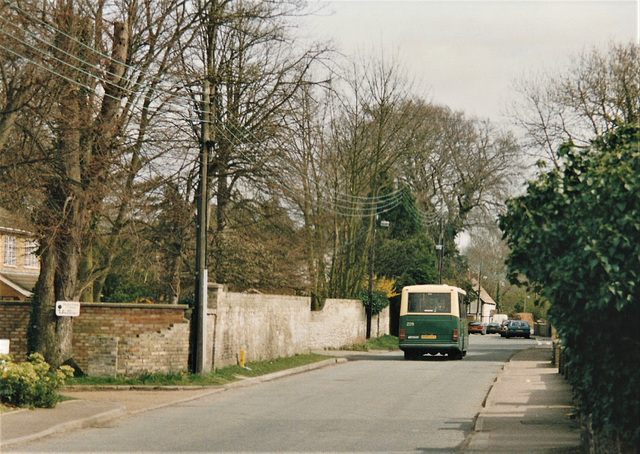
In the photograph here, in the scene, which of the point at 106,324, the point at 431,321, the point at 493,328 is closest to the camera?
the point at 106,324

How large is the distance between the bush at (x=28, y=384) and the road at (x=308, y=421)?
4.55 ft

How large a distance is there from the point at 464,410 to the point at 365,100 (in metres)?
28.4

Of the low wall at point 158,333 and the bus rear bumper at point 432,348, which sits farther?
the bus rear bumper at point 432,348

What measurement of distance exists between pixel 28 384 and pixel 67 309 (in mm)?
5461

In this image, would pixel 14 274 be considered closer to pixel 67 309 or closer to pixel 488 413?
pixel 67 309

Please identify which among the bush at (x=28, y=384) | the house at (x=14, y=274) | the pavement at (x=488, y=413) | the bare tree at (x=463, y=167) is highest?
the bare tree at (x=463, y=167)

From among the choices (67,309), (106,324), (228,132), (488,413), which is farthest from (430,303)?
(488,413)

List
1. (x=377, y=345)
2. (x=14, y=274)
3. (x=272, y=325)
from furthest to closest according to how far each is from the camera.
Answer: (x=377, y=345) < (x=14, y=274) < (x=272, y=325)

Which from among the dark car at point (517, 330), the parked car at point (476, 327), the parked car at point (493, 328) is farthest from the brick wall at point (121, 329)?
the parked car at point (493, 328)

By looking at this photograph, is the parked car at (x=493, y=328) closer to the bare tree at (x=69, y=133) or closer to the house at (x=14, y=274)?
the house at (x=14, y=274)

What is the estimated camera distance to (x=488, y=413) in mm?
14766

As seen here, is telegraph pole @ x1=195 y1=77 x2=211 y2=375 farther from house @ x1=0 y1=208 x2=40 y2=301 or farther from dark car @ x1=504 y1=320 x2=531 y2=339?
dark car @ x1=504 y1=320 x2=531 y2=339

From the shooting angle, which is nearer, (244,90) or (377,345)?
(244,90)

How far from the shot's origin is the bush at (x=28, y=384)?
13828mm
